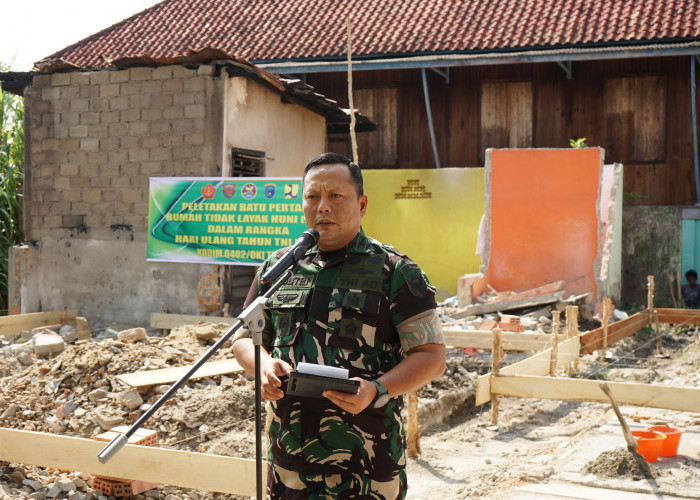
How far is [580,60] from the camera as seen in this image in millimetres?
15070

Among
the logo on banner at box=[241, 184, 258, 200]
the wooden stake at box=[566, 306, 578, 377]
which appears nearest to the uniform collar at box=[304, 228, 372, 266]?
the wooden stake at box=[566, 306, 578, 377]

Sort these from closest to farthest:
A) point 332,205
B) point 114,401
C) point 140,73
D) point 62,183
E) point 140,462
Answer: point 332,205 → point 140,462 → point 114,401 → point 140,73 → point 62,183

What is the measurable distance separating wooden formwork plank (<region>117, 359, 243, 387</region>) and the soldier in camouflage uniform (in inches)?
170

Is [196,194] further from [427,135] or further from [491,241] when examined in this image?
[427,135]

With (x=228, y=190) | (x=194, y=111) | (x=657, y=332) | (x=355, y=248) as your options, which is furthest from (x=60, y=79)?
(x=355, y=248)

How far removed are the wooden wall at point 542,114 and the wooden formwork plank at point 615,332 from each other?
460cm

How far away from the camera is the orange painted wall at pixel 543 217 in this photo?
11781 mm

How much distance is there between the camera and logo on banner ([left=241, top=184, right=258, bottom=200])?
10.3 m

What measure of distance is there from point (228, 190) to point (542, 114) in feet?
24.9

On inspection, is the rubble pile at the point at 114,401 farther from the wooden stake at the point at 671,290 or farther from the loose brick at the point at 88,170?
the wooden stake at the point at 671,290

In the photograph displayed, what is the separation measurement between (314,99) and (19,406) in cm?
702

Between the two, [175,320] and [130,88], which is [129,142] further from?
[175,320]

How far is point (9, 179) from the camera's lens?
14.5 m

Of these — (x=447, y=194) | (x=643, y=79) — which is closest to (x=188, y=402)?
(x=447, y=194)
